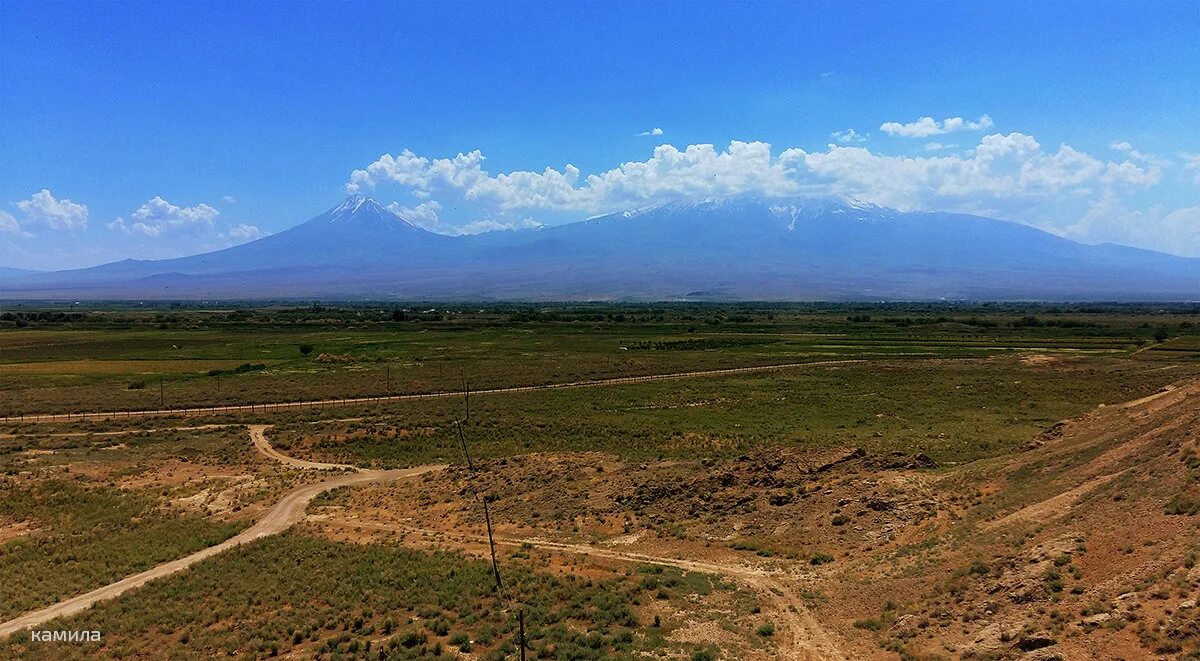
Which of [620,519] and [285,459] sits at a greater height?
[620,519]

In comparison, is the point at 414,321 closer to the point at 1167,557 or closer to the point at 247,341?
the point at 247,341

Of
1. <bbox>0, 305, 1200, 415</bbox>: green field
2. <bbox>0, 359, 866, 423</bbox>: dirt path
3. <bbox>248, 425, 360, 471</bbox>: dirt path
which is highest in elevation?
<bbox>0, 305, 1200, 415</bbox>: green field

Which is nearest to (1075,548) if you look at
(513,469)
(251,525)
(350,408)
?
(513,469)

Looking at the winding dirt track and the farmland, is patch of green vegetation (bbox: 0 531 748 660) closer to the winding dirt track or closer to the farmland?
the farmland

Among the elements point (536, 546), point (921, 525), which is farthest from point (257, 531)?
point (921, 525)

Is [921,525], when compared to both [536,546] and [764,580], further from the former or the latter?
[536,546]

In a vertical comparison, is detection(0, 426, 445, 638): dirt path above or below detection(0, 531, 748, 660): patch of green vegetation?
below

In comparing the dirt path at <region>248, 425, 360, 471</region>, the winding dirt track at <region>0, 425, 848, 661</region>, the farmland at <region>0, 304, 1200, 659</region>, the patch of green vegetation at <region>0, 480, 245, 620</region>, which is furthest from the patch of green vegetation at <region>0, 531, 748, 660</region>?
the dirt path at <region>248, 425, 360, 471</region>

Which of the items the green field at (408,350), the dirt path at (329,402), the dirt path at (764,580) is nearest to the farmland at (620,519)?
the dirt path at (764,580)
